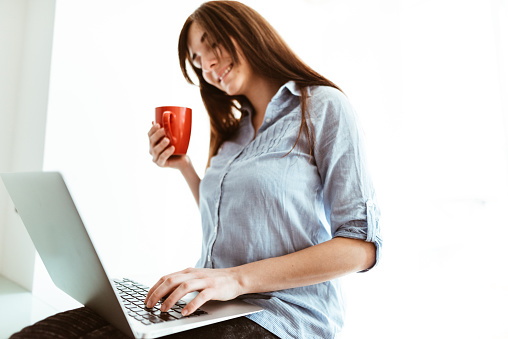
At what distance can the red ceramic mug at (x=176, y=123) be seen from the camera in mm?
922

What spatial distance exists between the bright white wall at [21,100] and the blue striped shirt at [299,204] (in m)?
→ 0.62

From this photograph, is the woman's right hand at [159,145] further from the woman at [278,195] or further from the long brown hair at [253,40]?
the long brown hair at [253,40]

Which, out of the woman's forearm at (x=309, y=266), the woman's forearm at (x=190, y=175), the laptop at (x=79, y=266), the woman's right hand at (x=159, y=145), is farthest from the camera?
the woman's forearm at (x=190, y=175)

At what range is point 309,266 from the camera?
65 cm

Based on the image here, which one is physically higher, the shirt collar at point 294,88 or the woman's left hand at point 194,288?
the shirt collar at point 294,88

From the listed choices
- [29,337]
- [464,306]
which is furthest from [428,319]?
[29,337]

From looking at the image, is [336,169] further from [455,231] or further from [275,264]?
[455,231]

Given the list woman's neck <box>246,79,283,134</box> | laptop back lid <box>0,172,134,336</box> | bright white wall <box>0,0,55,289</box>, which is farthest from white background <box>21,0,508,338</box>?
woman's neck <box>246,79,283,134</box>

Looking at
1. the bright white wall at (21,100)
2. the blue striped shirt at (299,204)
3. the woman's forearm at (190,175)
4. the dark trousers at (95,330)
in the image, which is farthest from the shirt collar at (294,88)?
the bright white wall at (21,100)

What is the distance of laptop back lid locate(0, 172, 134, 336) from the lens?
1.57 feet

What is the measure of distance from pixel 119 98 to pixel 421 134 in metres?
1.39

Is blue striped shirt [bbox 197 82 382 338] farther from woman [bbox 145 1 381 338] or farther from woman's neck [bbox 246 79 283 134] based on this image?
woman's neck [bbox 246 79 283 134]

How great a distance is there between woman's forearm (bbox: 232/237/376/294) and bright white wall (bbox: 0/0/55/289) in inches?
30.4

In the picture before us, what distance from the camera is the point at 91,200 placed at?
1.15 metres
